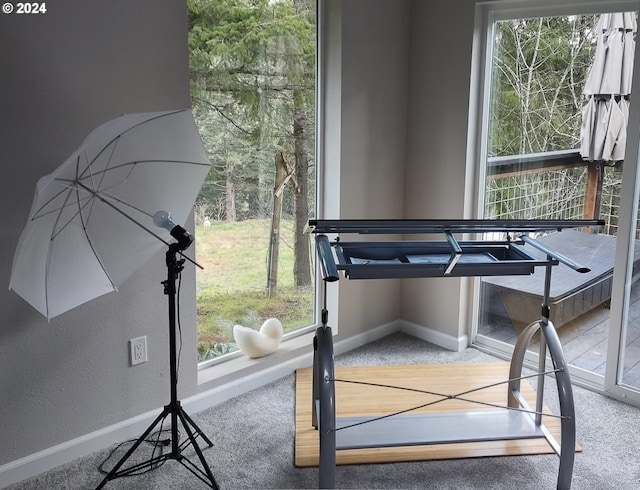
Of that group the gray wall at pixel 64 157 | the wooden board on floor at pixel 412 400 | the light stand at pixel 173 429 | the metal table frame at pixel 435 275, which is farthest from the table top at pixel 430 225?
the wooden board on floor at pixel 412 400

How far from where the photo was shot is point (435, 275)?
2.21m

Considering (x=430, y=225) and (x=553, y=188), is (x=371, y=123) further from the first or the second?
(x=430, y=225)

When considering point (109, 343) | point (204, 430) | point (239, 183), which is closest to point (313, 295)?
point (239, 183)

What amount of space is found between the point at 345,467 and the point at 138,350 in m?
0.99

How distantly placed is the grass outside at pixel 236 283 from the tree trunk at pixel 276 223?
0.09 feet

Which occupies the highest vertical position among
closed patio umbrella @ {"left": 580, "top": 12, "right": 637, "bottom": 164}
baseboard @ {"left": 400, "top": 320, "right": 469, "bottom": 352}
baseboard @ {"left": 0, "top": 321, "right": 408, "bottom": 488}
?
closed patio umbrella @ {"left": 580, "top": 12, "right": 637, "bottom": 164}

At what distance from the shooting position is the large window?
9.74ft

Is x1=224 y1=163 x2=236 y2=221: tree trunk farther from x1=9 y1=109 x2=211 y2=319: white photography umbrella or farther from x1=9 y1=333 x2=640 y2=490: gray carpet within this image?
x1=9 y1=333 x2=640 y2=490: gray carpet

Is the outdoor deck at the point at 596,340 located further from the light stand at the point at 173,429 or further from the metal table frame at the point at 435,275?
the light stand at the point at 173,429

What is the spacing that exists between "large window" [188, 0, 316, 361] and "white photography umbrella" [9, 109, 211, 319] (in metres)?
0.67

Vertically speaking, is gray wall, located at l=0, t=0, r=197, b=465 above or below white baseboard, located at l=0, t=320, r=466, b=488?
above

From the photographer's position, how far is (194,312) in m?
2.86

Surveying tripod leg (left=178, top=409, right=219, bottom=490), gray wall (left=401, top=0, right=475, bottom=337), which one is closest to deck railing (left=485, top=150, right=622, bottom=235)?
gray wall (left=401, top=0, right=475, bottom=337)

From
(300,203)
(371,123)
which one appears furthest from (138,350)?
(371,123)
